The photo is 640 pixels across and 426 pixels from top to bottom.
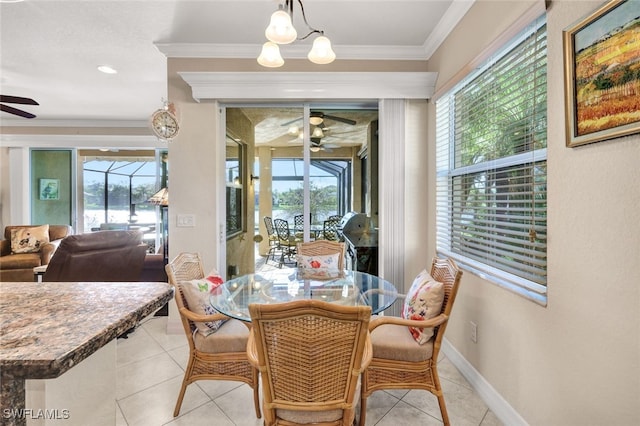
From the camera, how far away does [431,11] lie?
2381 millimetres

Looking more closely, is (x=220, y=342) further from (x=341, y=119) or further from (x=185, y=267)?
(x=341, y=119)

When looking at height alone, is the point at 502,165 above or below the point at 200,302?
above

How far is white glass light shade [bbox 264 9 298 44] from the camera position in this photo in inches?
60.2

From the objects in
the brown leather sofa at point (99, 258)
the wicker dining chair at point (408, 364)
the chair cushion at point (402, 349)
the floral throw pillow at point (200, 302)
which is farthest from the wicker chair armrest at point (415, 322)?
the brown leather sofa at point (99, 258)

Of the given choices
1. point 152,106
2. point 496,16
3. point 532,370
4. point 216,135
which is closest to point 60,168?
point 152,106

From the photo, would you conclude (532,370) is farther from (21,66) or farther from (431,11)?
(21,66)

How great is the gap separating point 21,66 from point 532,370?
17.9 ft

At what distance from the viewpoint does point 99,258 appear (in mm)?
2943

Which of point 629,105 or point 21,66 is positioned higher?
point 21,66

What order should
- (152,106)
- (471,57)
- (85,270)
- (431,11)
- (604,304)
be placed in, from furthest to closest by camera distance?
(152,106), (85,270), (431,11), (471,57), (604,304)

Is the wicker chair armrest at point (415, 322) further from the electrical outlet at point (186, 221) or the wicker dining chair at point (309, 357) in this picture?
the electrical outlet at point (186, 221)

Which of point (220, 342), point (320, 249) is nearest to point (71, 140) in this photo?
point (320, 249)

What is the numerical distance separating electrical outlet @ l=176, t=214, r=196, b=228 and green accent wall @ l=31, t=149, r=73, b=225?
4.71 metres

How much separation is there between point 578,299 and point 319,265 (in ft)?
5.67
